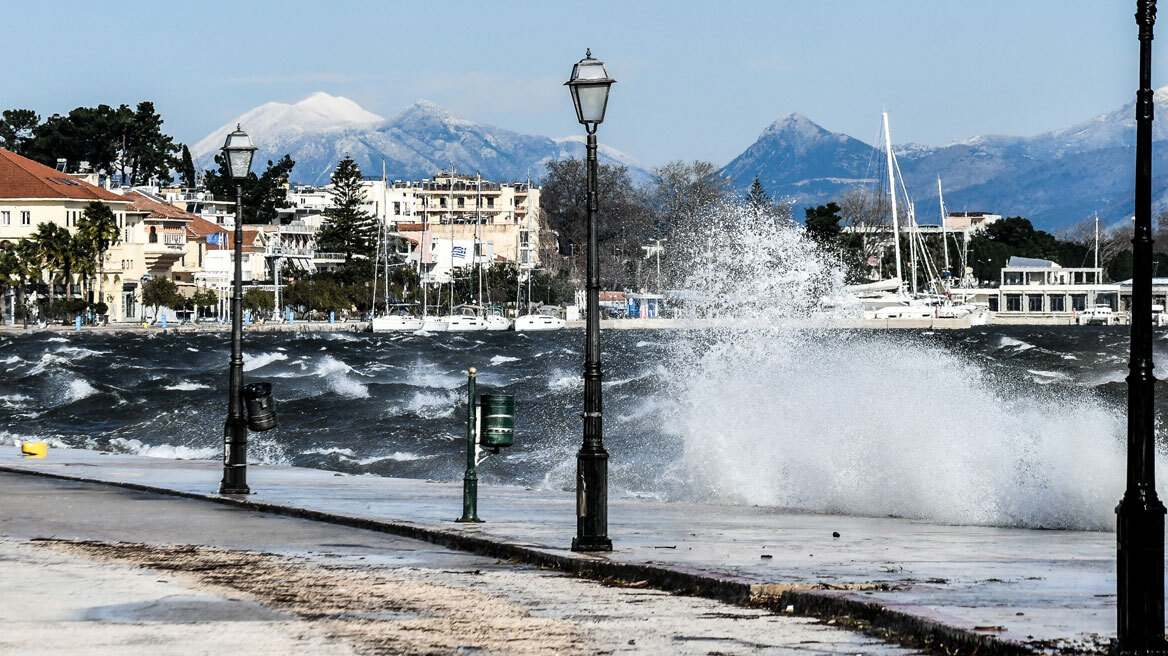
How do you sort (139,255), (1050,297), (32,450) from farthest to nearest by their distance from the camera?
(1050,297) < (139,255) < (32,450)

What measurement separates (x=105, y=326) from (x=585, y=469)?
120 metres

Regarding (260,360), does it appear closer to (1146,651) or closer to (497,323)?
(497,323)

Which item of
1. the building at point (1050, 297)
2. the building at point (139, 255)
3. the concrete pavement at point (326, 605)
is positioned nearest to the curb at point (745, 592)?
the concrete pavement at point (326, 605)

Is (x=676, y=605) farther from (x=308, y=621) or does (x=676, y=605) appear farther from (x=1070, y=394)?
(x=1070, y=394)

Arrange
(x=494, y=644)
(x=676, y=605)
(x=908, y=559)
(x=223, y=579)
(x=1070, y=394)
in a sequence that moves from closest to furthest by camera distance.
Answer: (x=494, y=644) < (x=676, y=605) < (x=223, y=579) < (x=908, y=559) < (x=1070, y=394)

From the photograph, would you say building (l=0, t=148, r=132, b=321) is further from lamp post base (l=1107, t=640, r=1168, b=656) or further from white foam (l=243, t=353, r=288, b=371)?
lamp post base (l=1107, t=640, r=1168, b=656)

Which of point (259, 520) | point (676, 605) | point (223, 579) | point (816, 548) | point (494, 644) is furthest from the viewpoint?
point (259, 520)

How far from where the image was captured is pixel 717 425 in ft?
110

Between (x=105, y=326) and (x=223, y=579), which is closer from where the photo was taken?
(x=223, y=579)

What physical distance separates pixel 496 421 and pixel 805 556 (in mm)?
4378

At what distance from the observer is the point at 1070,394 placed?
6456cm

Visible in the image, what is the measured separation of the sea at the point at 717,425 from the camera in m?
25.7

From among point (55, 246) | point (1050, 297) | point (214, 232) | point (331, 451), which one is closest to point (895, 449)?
point (331, 451)

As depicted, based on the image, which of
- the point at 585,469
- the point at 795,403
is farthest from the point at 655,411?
the point at 585,469
